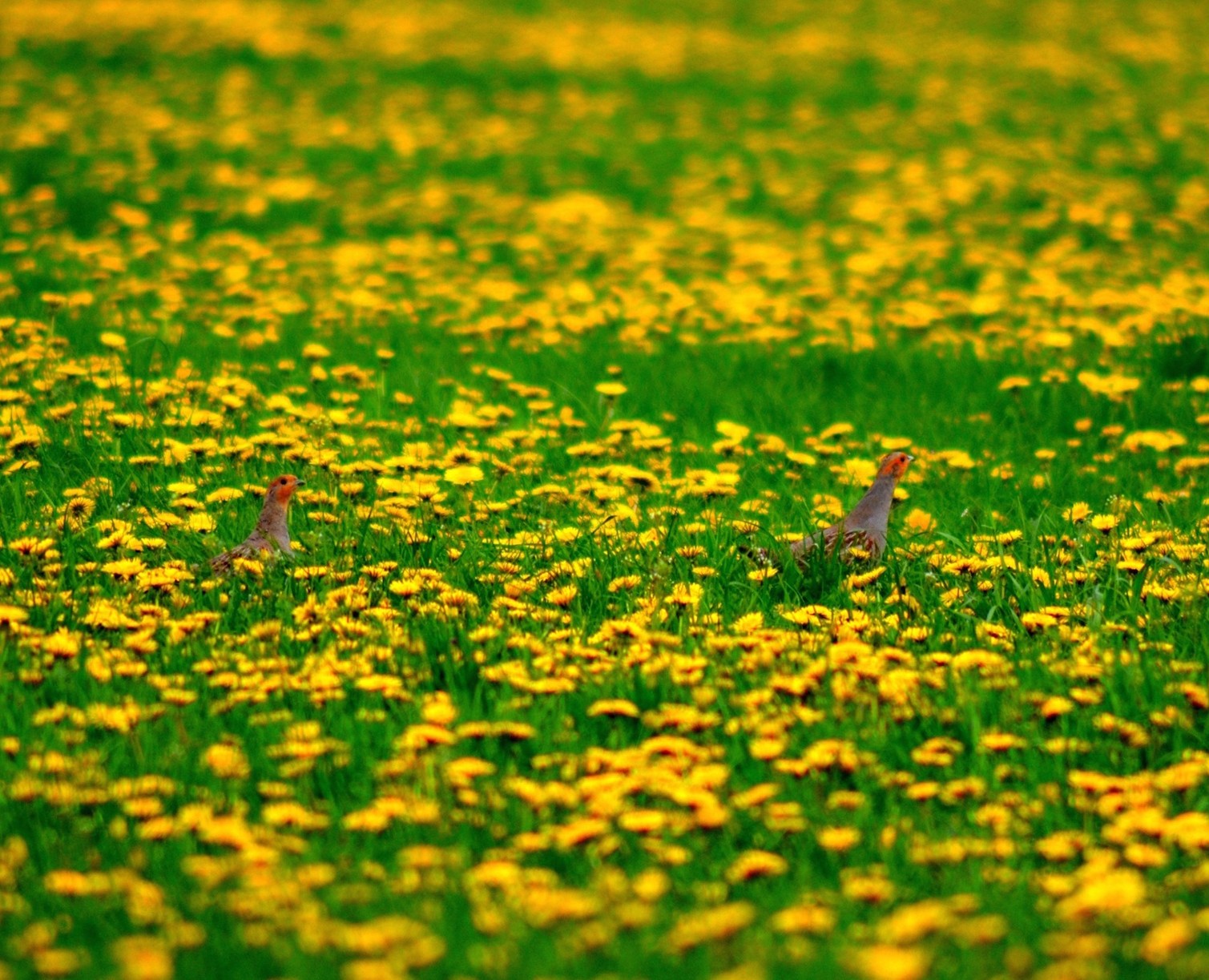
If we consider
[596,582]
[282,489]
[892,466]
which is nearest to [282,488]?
[282,489]

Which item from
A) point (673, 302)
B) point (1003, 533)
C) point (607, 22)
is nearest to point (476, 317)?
point (673, 302)

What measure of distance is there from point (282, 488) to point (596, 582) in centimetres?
106

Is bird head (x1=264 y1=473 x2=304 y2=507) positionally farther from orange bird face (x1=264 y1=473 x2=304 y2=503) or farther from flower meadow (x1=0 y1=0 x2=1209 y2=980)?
flower meadow (x1=0 y1=0 x2=1209 y2=980)

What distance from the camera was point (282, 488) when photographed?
15.4 ft

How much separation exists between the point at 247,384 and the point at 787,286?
14.3 ft

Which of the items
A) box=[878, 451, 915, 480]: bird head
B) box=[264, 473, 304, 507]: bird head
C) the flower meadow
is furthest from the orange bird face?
box=[878, 451, 915, 480]: bird head

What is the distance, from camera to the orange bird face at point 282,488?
15.4ft

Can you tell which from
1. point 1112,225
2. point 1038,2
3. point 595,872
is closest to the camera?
point 595,872

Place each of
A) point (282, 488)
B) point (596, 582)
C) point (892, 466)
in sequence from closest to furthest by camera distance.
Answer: point (596, 582), point (282, 488), point (892, 466)

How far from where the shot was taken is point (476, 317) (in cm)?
852

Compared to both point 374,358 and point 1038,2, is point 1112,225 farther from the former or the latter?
point 1038,2

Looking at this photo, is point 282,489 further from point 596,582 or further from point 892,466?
point 892,466

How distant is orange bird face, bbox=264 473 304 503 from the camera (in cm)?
468

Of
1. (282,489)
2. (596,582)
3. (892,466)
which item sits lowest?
(596,582)
